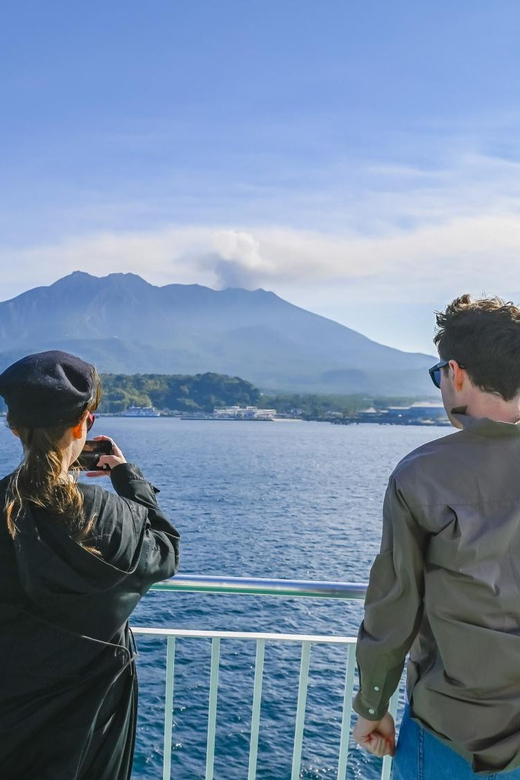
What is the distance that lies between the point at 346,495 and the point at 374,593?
36111 mm

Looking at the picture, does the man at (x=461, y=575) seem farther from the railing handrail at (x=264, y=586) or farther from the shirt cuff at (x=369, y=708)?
the railing handrail at (x=264, y=586)

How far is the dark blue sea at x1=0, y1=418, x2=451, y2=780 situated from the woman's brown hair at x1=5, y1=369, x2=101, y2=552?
27.1 ft

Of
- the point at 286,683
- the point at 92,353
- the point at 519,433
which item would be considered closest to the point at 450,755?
the point at 519,433

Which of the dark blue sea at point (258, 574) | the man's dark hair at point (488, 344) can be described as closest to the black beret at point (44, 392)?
the man's dark hair at point (488, 344)

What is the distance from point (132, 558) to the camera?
4.57 feet

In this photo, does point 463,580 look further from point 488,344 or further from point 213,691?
point 213,691

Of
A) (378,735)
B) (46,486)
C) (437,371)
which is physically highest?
(437,371)

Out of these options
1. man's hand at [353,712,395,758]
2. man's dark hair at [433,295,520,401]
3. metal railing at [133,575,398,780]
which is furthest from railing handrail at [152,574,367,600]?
man's dark hair at [433,295,520,401]

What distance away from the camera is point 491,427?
1.34 metres

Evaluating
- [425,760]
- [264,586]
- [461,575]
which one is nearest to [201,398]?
[264,586]

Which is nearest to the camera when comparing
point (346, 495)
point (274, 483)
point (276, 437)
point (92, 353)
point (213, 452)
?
point (346, 495)

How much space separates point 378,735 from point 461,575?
0.47m

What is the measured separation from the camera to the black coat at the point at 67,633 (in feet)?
4.27

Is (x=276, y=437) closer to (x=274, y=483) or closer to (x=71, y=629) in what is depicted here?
(x=274, y=483)
